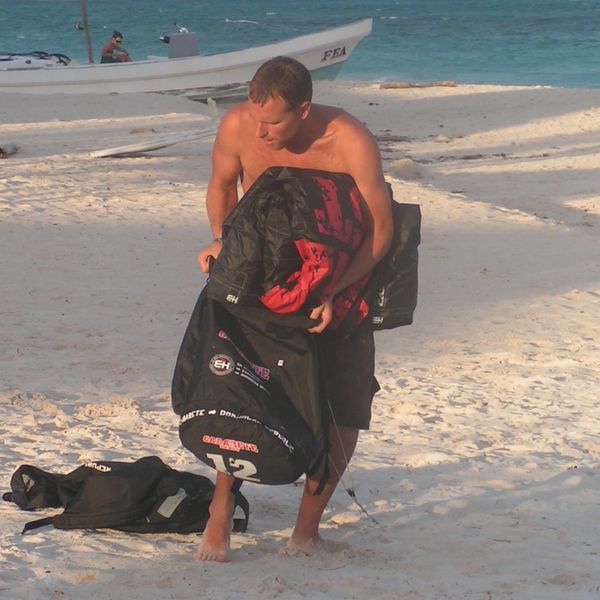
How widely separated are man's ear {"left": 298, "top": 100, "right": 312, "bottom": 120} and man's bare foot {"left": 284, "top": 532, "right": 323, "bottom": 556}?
1.38 metres

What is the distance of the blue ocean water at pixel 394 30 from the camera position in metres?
38.5

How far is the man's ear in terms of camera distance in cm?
340

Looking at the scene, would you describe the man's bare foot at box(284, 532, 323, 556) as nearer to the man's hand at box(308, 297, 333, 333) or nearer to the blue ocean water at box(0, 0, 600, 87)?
the man's hand at box(308, 297, 333, 333)

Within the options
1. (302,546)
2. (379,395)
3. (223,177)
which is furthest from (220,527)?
(379,395)

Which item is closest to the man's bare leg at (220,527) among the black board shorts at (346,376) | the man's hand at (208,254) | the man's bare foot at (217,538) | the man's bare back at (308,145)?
the man's bare foot at (217,538)

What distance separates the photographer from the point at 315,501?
3.80m

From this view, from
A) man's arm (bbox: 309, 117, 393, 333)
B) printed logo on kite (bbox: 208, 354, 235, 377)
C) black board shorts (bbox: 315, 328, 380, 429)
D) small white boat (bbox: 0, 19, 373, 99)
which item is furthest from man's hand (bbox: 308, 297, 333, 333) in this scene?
small white boat (bbox: 0, 19, 373, 99)

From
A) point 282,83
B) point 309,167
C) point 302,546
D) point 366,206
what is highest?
point 282,83

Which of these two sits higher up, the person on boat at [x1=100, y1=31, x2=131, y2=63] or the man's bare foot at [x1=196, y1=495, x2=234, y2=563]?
the person on boat at [x1=100, y1=31, x2=131, y2=63]

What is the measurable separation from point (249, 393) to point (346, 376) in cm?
38

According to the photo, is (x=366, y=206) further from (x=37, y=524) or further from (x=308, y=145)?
(x=37, y=524)

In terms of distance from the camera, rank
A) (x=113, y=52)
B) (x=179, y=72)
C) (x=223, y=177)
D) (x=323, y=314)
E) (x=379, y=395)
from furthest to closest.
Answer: (x=113, y=52) → (x=179, y=72) → (x=379, y=395) → (x=223, y=177) → (x=323, y=314)

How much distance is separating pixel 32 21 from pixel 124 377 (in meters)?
67.3

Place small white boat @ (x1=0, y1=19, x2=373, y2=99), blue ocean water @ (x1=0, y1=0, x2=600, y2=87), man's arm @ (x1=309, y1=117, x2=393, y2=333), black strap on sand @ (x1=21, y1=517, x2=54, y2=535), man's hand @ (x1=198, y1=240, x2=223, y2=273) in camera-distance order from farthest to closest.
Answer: blue ocean water @ (x1=0, y1=0, x2=600, y2=87) → small white boat @ (x1=0, y1=19, x2=373, y2=99) → black strap on sand @ (x1=21, y1=517, x2=54, y2=535) → man's hand @ (x1=198, y1=240, x2=223, y2=273) → man's arm @ (x1=309, y1=117, x2=393, y2=333)
